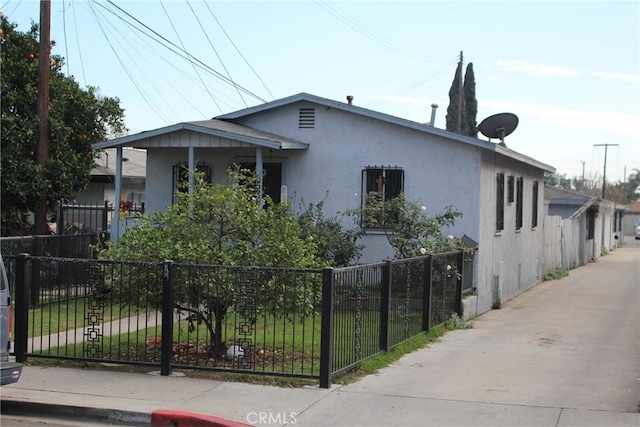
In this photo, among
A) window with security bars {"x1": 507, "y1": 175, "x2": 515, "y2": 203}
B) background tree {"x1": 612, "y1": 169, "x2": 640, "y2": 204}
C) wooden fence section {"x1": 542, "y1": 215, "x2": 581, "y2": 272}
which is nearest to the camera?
window with security bars {"x1": 507, "y1": 175, "x2": 515, "y2": 203}

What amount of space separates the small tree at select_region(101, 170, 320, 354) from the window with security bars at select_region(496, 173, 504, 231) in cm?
930

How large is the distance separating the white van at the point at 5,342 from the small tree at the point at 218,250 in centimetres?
206

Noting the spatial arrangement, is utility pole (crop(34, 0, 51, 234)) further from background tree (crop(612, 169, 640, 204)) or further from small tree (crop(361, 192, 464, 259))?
background tree (crop(612, 169, 640, 204))

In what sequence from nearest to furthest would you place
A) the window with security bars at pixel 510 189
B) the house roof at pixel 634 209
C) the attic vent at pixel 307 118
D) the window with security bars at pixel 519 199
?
the attic vent at pixel 307 118 → the window with security bars at pixel 510 189 → the window with security bars at pixel 519 199 → the house roof at pixel 634 209

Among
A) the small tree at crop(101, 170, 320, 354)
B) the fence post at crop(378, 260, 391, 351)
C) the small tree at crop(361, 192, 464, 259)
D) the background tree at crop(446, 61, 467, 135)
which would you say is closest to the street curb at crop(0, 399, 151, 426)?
the small tree at crop(101, 170, 320, 354)

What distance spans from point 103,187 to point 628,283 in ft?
58.0

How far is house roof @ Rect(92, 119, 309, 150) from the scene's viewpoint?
15828 mm

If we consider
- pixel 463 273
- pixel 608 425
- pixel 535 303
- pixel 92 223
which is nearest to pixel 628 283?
pixel 535 303

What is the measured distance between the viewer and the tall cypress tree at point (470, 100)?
4384 cm

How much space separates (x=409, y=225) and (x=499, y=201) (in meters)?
4.17

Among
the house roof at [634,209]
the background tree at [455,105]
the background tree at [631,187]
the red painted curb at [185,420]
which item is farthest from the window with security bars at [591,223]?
the background tree at [631,187]

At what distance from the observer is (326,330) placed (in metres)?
8.57

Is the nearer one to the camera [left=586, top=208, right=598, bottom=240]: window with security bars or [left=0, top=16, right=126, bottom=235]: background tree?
[left=0, top=16, right=126, bottom=235]: background tree
